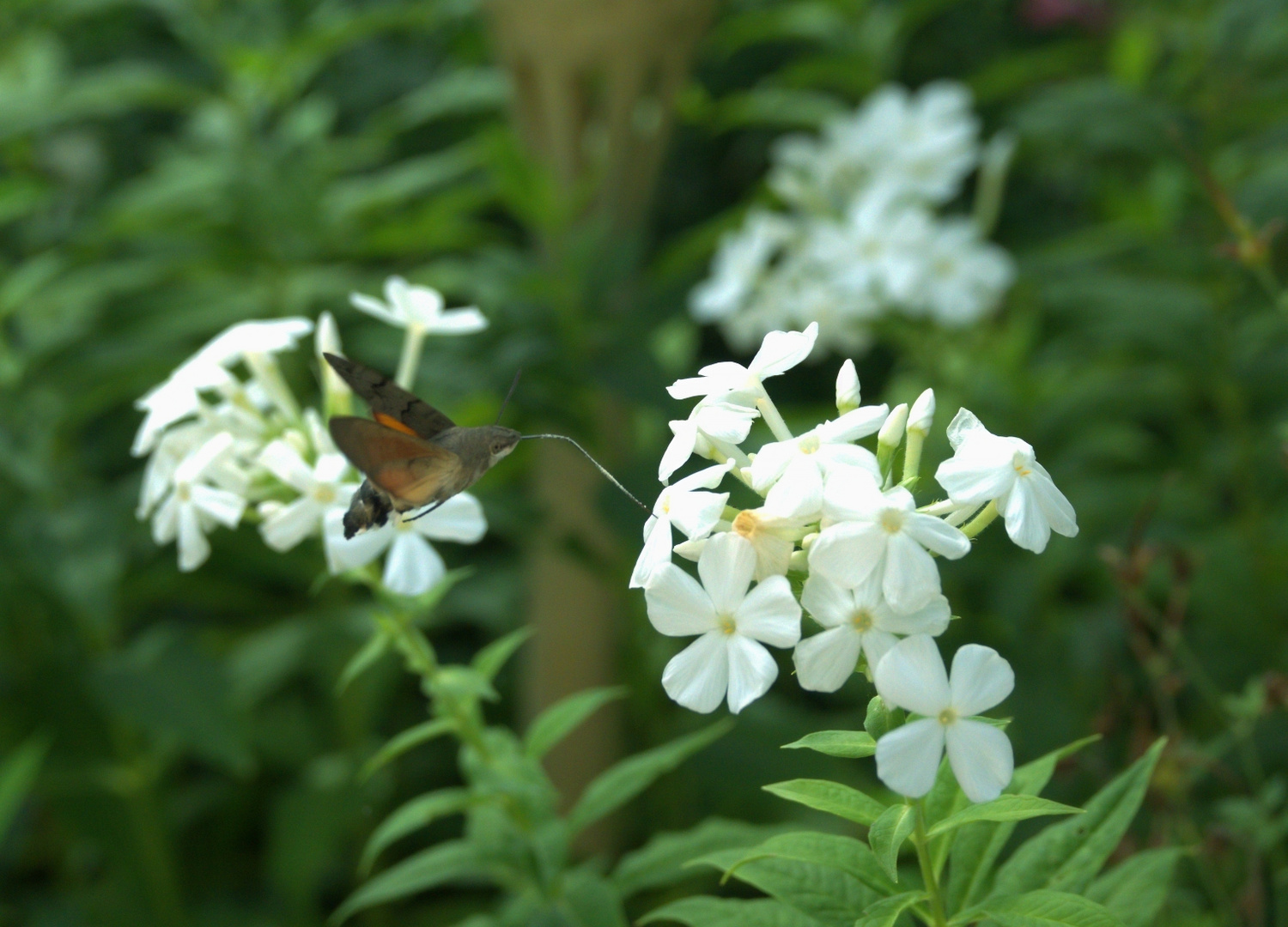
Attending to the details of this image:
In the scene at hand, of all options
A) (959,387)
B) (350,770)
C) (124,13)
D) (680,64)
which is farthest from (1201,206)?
(124,13)

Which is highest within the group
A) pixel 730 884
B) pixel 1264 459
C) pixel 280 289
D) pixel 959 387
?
pixel 280 289

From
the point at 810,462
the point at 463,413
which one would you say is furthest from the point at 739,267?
the point at 810,462

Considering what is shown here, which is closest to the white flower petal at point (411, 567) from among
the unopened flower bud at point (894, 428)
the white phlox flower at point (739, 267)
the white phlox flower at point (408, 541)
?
the white phlox flower at point (408, 541)

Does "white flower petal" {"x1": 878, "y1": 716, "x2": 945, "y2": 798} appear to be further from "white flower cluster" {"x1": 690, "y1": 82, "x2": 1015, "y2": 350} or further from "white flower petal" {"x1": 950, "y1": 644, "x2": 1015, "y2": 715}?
"white flower cluster" {"x1": 690, "y1": 82, "x2": 1015, "y2": 350}

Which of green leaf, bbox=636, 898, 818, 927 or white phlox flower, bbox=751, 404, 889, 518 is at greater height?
white phlox flower, bbox=751, 404, 889, 518

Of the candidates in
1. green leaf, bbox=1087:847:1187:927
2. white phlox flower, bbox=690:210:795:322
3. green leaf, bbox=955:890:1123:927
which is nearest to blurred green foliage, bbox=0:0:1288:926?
white phlox flower, bbox=690:210:795:322

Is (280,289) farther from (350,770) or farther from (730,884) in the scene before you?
(730,884)
